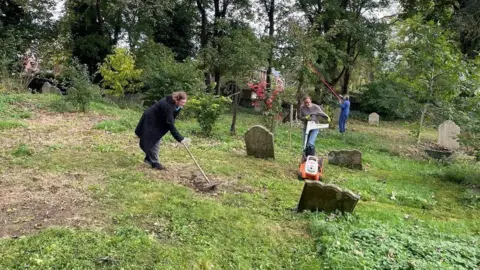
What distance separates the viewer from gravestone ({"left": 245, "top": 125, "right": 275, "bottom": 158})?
10.0m

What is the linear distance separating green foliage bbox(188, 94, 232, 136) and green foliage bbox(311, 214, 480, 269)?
22.1 ft

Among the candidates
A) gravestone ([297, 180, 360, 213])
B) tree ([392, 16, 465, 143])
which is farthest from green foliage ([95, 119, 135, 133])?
tree ([392, 16, 465, 143])

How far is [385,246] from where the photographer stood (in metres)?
4.94

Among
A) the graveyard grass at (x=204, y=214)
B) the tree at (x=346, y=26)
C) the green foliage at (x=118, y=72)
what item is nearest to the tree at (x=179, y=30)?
the tree at (x=346, y=26)

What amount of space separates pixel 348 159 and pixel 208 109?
4249mm

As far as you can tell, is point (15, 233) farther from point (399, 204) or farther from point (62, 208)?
point (399, 204)

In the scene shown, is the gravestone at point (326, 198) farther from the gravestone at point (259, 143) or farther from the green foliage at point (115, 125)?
the green foliage at point (115, 125)

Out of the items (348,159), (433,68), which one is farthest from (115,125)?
(433,68)

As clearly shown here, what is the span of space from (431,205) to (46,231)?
6.55m

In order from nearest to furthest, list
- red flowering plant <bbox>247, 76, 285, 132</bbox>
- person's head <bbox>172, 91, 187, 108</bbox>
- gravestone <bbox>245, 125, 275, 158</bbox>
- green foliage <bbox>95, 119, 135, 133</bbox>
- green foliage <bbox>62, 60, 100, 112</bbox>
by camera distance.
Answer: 1. person's head <bbox>172, 91, 187, 108</bbox>
2. gravestone <bbox>245, 125, 275, 158</bbox>
3. green foliage <bbox>95, 119, 135, 133</bbox>
4. red flowering plant <bbox>247, 76, 285, 132</bbox>
5. green foliage <bbox>62, 60, 100, 112</bbox>

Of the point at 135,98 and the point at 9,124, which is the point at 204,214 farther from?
the point at 135,98

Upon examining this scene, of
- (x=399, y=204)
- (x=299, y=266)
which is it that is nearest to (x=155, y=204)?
(x=299, y=266)

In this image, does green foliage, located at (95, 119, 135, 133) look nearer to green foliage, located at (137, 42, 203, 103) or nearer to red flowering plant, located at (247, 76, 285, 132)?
red flowering plant, located at (247, 76, 285, 132)

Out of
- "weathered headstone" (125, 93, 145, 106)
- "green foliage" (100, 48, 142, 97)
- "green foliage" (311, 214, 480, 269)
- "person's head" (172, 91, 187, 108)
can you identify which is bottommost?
"green foliage" (311, 214, 480, 269)
